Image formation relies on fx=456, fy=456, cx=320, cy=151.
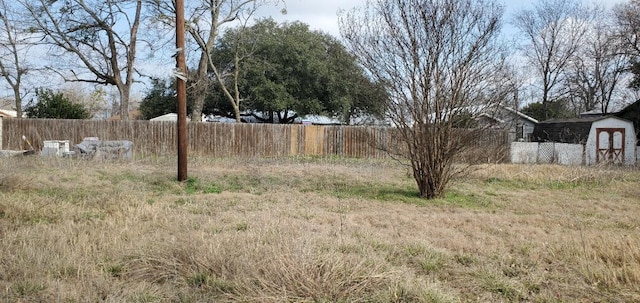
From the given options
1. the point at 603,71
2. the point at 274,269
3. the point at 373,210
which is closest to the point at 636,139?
the point at 603,71

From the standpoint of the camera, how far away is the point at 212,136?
66.7 feet

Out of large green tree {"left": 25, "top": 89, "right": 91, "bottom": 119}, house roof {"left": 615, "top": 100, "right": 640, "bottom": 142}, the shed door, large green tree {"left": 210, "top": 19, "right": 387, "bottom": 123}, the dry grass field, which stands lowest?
the dry grass field

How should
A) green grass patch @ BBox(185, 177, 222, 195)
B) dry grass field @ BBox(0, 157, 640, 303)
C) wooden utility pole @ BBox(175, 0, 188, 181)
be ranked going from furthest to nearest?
wooden utility pole @ BBox(175, 0, 188, 181) < green grass patch @ BBox(185, 177, 222, 195) < dry grass field @ BBox(0, 157, 640, 303)

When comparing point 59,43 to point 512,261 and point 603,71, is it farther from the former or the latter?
point 603,71

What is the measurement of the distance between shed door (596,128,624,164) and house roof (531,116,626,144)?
1.99ft

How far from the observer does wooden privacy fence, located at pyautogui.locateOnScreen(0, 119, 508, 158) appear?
19.7 m

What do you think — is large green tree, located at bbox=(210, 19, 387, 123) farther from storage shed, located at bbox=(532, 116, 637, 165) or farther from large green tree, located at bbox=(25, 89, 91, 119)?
storage shed, located at bbox=(532, 116, 637, 165)

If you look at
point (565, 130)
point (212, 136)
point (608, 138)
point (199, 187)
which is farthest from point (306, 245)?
point (565, 130)

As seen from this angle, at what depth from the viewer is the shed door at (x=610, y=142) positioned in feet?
71.3

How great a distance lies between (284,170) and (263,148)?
8214 millimetres

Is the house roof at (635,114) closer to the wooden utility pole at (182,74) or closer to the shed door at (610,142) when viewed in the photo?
the shed door at (610,142)

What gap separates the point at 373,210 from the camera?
7301 mm

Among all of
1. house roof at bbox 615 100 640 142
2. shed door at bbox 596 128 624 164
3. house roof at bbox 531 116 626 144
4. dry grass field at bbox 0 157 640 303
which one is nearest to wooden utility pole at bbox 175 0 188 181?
dry grass field at bbox 0 157 640 303

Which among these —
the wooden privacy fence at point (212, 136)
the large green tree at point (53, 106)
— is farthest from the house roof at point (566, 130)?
the large green tree at point (53, 106)
